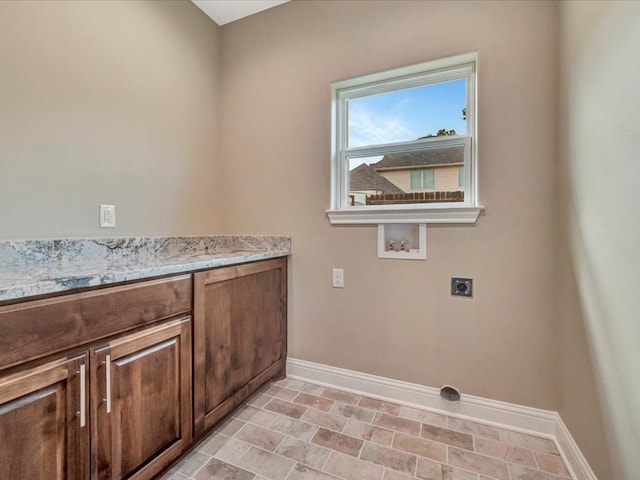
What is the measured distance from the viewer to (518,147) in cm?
153

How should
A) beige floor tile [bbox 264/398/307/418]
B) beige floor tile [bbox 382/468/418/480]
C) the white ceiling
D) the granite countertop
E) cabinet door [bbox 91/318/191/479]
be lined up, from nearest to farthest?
the granite countertop < cabinet door [bbox 91/318/191/479] < beige floor tile [bbox 382/468/418/480] < beige floor tile [bbox 264/398/307/418] < the white ceiling

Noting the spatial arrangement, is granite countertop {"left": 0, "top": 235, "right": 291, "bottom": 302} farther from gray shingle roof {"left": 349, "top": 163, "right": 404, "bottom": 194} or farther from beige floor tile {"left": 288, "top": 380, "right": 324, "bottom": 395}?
beige floor tile {"left": 288, "top": 380, "right": 324, "bottom": 395}

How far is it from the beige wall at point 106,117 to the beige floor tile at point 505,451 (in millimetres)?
2120

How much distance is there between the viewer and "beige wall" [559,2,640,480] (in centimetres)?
92

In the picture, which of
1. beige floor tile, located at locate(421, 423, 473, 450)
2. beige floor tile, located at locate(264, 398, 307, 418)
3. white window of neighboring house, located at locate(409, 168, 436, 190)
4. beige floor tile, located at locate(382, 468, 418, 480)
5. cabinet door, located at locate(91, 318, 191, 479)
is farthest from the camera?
white window of neighboring house, located at locate(409, 168, 436, 190)

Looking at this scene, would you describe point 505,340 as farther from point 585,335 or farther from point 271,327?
point 271,327

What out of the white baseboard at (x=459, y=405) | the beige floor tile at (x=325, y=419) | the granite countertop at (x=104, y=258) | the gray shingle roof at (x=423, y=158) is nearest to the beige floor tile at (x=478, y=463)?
the white baseboard at (x=459, y=405)

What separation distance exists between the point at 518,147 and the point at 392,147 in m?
0.68

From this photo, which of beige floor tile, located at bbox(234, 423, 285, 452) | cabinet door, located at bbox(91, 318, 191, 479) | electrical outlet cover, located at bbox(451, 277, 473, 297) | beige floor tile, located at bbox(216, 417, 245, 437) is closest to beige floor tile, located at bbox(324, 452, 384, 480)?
beige floor tile, located at bbox(234, 423, 285, 452)

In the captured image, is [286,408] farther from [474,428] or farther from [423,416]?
[474,428]

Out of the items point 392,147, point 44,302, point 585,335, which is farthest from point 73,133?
point 585,335

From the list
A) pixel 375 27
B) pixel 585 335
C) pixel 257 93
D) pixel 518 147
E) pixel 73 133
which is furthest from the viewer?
pixel 257 93

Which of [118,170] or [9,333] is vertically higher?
[118,170]

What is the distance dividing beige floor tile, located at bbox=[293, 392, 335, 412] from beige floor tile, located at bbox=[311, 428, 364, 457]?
21cm
